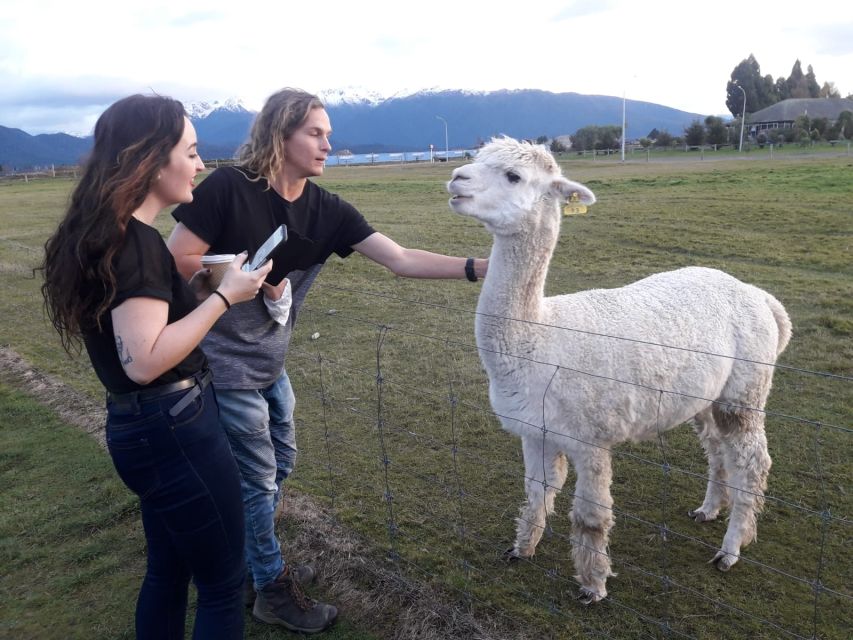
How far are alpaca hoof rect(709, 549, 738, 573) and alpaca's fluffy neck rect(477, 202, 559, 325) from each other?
1474mm

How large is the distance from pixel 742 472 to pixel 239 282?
2651mm

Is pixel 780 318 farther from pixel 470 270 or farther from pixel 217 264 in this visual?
pixel 217 264

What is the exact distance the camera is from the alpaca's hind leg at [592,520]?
278 centimetres

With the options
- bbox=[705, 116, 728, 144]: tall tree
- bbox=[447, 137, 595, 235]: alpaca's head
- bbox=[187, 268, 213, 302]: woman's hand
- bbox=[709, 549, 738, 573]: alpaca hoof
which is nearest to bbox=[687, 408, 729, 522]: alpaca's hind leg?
bbox=[709, 549, 738, 573]: alpaca hoof

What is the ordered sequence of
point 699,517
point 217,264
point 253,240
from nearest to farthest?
point 217,264
point 253,240
point 699,517

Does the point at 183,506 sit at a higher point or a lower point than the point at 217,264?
lower

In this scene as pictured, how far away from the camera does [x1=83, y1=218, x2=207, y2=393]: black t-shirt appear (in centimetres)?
158

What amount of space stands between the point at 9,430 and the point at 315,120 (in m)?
4.00

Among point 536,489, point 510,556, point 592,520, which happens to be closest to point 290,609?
point 510,556

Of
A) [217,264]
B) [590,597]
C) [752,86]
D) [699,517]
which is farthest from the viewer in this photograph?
[752,86]

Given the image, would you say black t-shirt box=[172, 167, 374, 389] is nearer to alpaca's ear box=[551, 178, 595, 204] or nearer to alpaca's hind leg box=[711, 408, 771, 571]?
alpaca's ear box=[551, 178, 595, 204]

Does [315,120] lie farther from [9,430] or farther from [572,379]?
[9,430]

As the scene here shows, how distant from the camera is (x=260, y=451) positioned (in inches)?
99.6

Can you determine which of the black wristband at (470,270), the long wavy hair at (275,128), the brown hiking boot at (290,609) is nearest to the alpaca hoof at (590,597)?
the brown hiking boot at (290,609)
